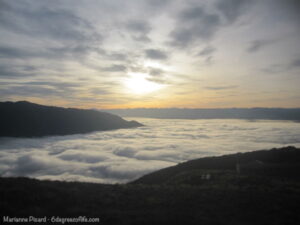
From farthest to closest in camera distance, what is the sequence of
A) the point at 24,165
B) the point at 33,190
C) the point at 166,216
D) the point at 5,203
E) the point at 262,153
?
the point at 24,165
the point at 262,153
the point at 33,190
the point at 5,203
the point at 166,216

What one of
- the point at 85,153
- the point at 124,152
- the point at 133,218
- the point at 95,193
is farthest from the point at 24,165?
the point at 133,218

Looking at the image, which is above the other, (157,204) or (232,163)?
(157,204)

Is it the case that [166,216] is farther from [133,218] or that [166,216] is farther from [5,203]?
[5,203]

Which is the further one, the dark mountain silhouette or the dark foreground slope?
the dark mountain silhouette

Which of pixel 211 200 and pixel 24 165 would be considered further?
pixel 24 165

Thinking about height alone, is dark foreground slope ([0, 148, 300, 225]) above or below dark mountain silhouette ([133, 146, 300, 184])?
above

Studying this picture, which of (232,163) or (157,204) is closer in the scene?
(157,204)

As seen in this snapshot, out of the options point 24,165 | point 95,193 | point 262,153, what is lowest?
point 24,165

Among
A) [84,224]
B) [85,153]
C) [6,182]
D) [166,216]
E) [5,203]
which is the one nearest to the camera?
[84,224]
